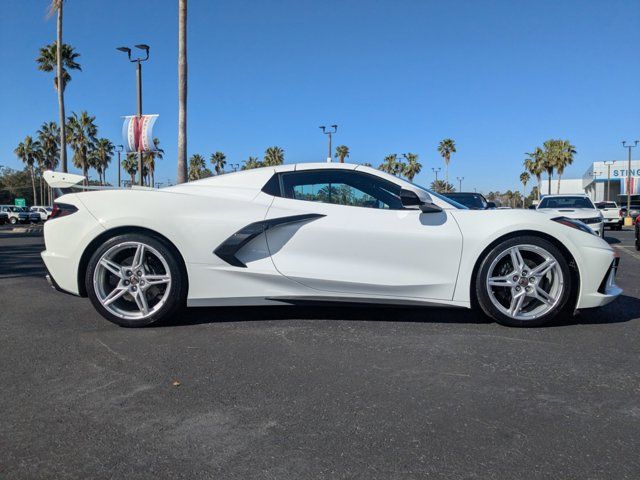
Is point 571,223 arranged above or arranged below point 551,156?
below

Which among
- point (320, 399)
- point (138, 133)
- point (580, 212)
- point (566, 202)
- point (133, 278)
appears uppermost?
point (138, 133)

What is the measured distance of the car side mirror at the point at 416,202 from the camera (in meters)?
Answer: 3.98

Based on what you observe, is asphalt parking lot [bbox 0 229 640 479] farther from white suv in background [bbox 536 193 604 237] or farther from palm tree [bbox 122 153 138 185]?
palm tree [bbox 122 153 138 185]

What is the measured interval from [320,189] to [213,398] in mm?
2126

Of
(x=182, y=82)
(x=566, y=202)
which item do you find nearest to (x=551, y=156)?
(x=566, y=202)

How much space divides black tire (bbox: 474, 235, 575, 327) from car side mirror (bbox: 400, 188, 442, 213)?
0.58 metres

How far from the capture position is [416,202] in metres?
3.99

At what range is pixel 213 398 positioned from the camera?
263cm

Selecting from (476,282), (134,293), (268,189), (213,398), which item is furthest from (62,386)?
(476,282)

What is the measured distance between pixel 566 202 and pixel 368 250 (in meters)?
11.3

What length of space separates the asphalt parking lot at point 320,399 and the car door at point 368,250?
1.18 ft

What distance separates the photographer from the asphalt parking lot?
199 cm

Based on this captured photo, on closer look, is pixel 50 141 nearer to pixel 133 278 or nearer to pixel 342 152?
pixel 342 152

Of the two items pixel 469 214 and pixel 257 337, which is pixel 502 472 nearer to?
pixel 257 337
